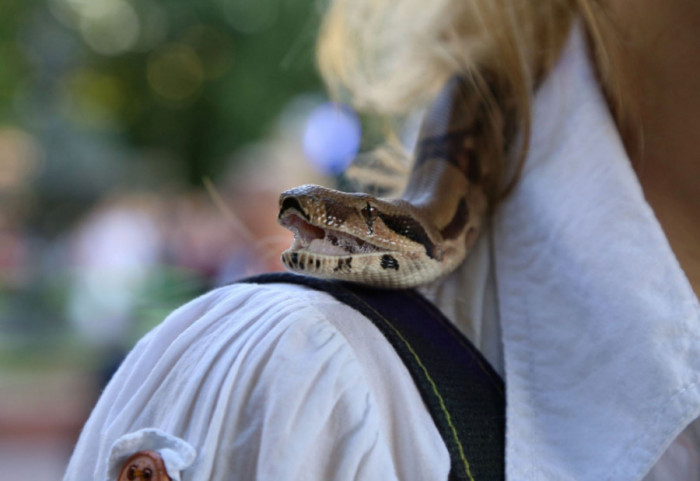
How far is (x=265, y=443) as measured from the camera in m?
0.57

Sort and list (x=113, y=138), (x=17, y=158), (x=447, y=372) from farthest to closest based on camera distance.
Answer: (x=17, y=158) → (x=113, y=138) → (x=447, y=372)

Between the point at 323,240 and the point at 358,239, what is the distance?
0.14ft

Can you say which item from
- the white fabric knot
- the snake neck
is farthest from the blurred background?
the white fabric knot

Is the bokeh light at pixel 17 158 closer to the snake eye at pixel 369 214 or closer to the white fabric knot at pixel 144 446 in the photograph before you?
the snake eye at pixel 369 214

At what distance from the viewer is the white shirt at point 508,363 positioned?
0.59 metres

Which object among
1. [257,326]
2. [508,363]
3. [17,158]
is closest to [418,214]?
[508,363]

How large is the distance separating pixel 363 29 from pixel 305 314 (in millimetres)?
759

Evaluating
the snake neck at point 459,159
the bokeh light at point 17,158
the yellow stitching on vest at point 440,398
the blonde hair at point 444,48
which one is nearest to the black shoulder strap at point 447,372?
the yellow stitching on vest at point 440,398

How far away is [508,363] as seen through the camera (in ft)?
2.64

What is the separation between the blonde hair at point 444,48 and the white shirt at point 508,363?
0.25 feet

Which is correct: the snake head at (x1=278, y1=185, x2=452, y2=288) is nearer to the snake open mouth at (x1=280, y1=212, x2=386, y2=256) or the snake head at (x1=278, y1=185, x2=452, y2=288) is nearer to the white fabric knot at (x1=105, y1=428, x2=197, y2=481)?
the snake open mouth at (x1=280, y1=212, x2=386, y2=256)

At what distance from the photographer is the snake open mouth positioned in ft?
2.81

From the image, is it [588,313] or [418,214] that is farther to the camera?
[418,214]

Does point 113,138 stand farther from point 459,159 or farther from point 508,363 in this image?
point 508,363
